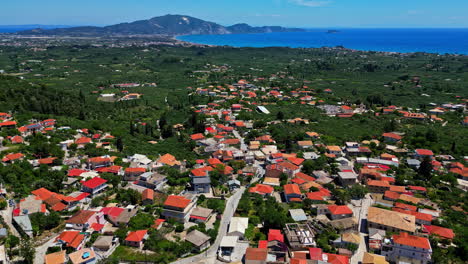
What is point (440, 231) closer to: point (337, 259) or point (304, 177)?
point (337, 259)

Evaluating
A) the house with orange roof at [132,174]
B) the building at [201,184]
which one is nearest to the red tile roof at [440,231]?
the building at [201,184]

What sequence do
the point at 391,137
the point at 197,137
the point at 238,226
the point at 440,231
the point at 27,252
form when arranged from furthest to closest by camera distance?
the point at 391,137 < the point at 197,137 < the point at 238,226 < the point at 440,231 < the point at 27,252

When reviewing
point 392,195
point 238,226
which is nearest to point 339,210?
point 392,195

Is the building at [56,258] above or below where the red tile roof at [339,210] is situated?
below

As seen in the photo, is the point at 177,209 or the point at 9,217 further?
the point at 177,209

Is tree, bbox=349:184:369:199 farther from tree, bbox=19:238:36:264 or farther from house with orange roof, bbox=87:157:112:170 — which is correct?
tree, bbox=19:238:36:264

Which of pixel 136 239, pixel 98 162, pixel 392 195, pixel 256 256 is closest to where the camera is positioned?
pixel 256 256

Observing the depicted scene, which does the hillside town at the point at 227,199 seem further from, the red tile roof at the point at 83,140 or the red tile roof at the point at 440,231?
the red tile roof at the point at 83,140

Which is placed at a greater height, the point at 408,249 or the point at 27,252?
the point at 408,249
